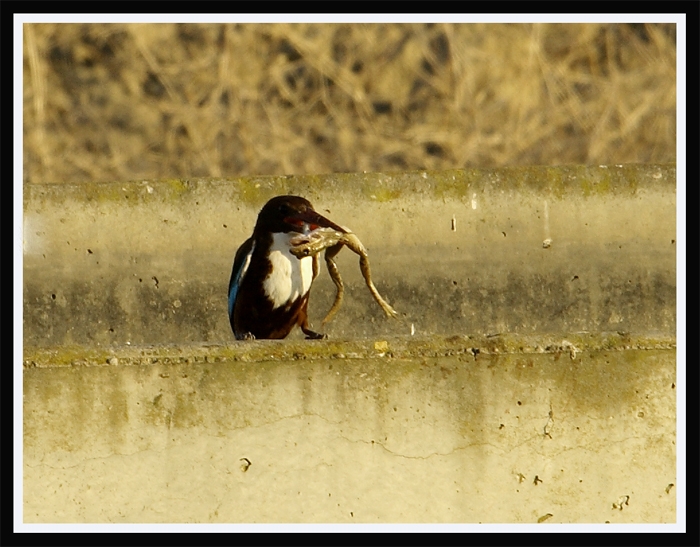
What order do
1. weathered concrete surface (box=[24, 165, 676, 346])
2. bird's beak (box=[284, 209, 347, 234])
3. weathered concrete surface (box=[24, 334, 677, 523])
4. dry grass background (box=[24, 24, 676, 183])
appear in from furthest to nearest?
dry grass background (box=[24, 24, 676, 183]), weathered concrete surface (box=[24, 165, 676, 346]), bird's beak (box=[284, 209, 347, 234]), weathered concrete surface (box=[24, 334, 677, 523])

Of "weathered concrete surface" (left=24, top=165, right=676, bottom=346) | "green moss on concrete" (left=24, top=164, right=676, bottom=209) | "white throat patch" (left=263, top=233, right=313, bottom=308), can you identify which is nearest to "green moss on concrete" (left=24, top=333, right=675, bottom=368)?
"white throat patch" (left=263, top=233, right=313, bottom=308)

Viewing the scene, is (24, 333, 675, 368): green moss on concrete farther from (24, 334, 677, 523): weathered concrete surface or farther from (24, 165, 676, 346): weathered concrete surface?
(24, 165, 676, 346): weathered concrete surface

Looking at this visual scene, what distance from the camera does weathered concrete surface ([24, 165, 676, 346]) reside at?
5.35 m

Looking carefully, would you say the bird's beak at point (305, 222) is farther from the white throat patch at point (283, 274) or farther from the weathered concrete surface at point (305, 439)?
the weathered concrete surface at point (305, 439)

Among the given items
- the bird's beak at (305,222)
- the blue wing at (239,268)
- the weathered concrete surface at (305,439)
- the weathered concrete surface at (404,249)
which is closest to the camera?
the weathered concrete surface at (305,439)

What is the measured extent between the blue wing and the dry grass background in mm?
3069

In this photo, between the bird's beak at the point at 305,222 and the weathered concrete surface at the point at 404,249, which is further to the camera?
the weathered concrete surface at the point at 404,249

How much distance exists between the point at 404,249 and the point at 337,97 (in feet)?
10.2

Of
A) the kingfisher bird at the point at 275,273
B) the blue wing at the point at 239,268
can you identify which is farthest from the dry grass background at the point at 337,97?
the kingfisher bird at the point at 275,273

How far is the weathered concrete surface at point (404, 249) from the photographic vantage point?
5.35m

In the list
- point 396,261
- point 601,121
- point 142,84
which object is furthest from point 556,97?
point 396,261

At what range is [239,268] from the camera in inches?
188

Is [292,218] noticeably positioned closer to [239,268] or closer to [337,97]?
[239,268]

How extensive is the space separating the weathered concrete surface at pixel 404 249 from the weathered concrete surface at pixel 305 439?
4.79ft
